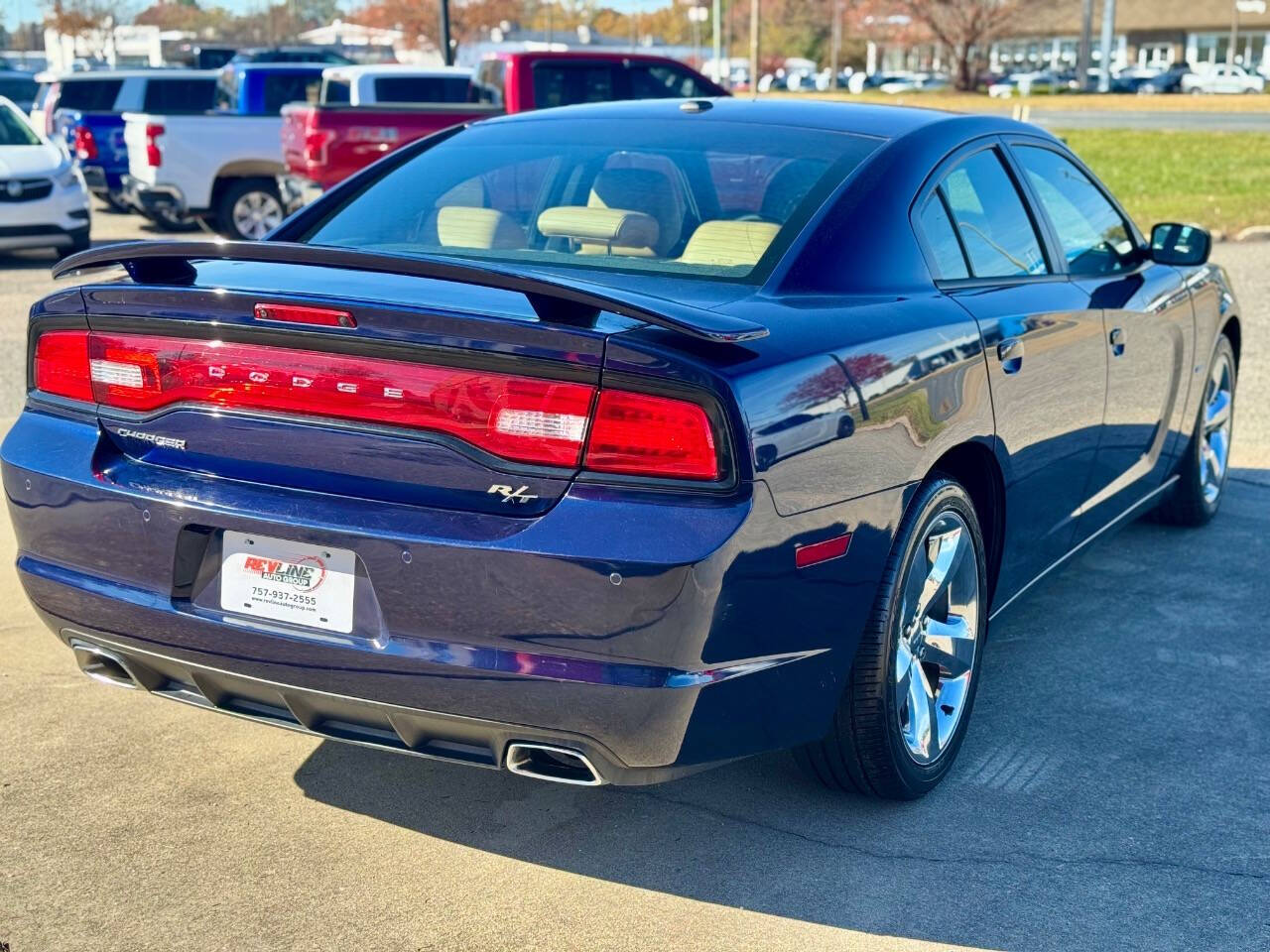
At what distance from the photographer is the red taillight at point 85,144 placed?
17.8 metres

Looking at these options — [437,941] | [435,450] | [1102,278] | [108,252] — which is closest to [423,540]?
[435,450]

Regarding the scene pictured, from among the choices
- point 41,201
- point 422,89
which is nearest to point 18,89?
point 422,89

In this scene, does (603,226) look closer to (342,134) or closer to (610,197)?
(610,197)

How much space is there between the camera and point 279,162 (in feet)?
54.2

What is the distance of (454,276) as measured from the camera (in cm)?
299

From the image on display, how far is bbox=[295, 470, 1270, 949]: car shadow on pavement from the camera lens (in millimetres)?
3191

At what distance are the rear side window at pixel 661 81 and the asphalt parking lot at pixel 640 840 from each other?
13107mm

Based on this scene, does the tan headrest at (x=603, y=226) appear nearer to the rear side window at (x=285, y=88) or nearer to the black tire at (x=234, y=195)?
the black tire at (x=234, y=195)

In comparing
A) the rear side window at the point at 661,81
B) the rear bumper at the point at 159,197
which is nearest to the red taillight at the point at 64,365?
the rear bumper at the point at 159,197

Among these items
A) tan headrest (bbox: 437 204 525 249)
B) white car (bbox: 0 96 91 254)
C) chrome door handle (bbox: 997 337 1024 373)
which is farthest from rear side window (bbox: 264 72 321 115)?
chrome door handle (bbox: 997 337 1024 373)

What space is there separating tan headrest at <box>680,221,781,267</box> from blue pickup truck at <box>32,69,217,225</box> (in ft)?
49.7

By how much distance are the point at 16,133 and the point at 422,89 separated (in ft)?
15.1

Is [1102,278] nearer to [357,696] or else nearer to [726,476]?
[726,476]

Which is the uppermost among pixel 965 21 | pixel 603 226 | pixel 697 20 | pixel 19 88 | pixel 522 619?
pixel 697 20
